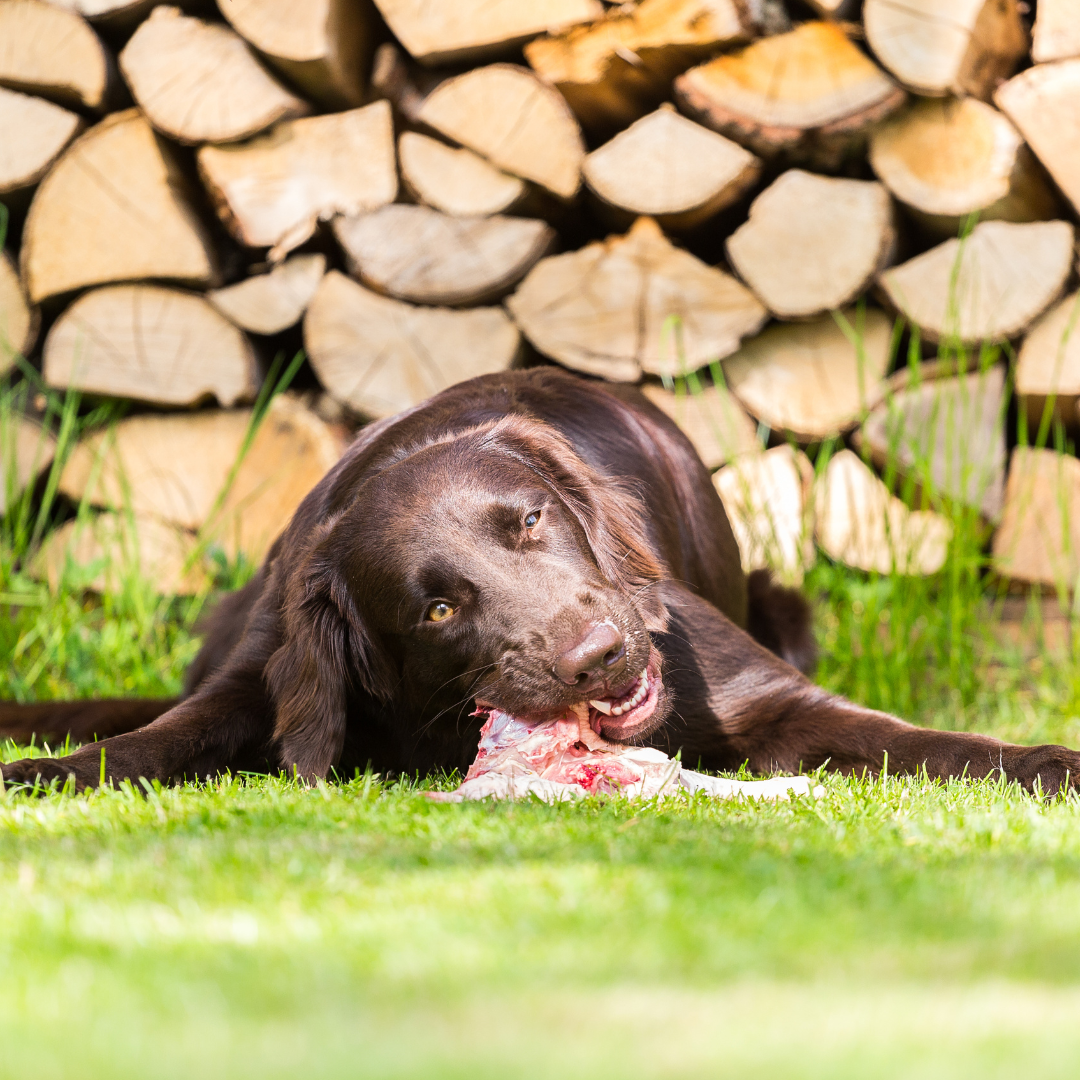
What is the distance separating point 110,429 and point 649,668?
274 cm

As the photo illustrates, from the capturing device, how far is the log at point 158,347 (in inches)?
164

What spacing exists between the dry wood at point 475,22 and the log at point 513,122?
9 centimetres

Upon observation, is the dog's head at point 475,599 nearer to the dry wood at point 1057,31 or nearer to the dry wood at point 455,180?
the dry wood at point 455,180

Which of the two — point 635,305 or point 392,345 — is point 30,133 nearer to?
point 392,345

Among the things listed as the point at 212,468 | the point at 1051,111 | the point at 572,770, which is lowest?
the point at 572,770

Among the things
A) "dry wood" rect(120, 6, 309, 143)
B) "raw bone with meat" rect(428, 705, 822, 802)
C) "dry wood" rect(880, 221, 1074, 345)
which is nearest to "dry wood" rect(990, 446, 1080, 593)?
"dry wood" rect(880, 221, 1074, 345)

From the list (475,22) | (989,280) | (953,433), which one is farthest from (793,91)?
(953,433)

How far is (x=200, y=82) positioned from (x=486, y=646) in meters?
2.76

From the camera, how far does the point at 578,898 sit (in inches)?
48.3

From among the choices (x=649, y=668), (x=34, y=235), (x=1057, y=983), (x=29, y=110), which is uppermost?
(x=29, y=110)

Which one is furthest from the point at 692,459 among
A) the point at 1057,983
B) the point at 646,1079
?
the point at 646,1079

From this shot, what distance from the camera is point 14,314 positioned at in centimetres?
429

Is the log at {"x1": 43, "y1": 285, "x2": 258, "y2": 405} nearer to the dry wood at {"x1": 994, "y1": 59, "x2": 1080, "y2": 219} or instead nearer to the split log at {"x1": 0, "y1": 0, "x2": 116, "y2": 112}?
the split log at {"x1": 0, "y1": 0, "x2": 116, "y2": 112}

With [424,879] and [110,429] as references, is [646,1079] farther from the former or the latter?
[110,429]
